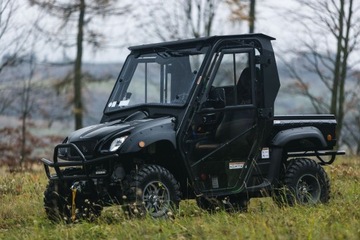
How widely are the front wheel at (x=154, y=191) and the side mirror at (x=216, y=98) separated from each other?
983mm

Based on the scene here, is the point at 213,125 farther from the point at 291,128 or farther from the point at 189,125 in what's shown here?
the point at 291,128

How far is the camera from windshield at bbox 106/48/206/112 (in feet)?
30.7

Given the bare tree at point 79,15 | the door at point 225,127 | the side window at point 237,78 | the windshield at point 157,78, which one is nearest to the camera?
the door at point 225,127

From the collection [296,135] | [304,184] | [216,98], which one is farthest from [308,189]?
[216,98]

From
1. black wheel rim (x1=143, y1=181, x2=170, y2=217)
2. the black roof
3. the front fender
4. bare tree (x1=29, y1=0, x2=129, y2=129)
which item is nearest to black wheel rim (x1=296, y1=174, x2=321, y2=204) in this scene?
the front fender

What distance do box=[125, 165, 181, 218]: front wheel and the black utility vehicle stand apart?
1 centimetres

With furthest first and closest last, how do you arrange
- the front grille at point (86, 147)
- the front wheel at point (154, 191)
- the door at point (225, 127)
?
the door at point (225, 127)
the front grille at point (86, 147)
the front wheel at point (154, 191)

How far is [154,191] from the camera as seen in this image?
8.79 metres

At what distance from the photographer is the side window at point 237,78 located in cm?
958

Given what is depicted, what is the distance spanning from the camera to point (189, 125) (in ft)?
29.8

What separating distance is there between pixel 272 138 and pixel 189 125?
4.54 ft

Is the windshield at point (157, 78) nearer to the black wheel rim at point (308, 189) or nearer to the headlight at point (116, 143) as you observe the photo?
the headlight at point (116, 143)

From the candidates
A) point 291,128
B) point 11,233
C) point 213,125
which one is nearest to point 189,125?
point 213,125

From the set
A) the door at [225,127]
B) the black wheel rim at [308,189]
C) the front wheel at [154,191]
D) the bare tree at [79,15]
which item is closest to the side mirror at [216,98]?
Result: the door at [225,127]
